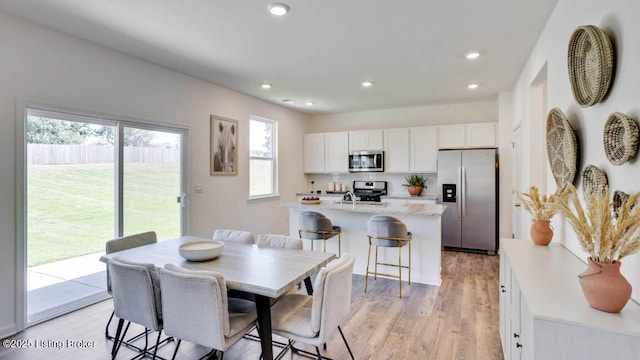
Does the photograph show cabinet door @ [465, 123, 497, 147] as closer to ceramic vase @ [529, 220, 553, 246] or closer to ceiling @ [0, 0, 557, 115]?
ceiling @ [0, 0, 557, 115]

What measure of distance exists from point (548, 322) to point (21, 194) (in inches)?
147

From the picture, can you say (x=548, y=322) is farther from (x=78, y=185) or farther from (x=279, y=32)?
(x=78, y=185)

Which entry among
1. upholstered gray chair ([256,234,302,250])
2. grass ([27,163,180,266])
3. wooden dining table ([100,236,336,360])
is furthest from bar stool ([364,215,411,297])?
grass ([27,163,180,266])

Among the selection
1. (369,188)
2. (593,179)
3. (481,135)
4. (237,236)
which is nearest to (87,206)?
(237,236)

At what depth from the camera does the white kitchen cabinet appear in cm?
639

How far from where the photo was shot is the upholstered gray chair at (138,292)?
6.32 ft

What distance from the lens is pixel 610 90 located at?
5.24ft

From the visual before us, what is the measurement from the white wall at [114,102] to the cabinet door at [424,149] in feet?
8.76

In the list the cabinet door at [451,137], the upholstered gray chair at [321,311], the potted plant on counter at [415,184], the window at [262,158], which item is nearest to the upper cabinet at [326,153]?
the window at [262,158]

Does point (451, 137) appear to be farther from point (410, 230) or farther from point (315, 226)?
point (315, 226)

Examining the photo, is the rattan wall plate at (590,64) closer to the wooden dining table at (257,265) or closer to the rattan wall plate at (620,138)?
the rattan wall plate at (620,138)

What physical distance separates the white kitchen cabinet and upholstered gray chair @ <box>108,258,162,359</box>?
5023 mm

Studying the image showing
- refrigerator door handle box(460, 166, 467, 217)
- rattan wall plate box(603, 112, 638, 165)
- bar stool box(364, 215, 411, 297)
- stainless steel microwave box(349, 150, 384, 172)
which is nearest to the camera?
rattan wall plate box(603, 112, 638, 165)

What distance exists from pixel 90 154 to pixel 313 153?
14.3 ft
